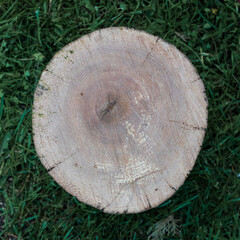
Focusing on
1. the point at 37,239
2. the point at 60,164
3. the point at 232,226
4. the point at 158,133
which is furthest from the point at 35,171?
the point at 232,226

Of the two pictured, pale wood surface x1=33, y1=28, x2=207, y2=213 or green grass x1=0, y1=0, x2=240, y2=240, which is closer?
pale wood surface x1=33, y1=28, x2=207, y2=213

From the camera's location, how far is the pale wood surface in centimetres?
147

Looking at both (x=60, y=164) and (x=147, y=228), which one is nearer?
(x=60, y=164)

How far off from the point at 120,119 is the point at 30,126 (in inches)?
36.2

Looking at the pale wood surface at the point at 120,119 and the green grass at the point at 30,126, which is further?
the green grass at the point at 30,126

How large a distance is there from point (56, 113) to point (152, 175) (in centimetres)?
64

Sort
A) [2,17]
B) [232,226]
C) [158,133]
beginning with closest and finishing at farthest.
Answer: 1. [158,133]
2. [232,226]
3. [2,17]

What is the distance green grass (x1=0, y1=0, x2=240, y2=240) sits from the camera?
1956 millimetres

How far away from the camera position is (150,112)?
1.48 meters

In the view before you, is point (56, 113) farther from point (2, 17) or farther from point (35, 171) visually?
point (2, 17)

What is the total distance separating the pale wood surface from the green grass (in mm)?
553

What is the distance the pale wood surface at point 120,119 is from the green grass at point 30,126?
1.81ft

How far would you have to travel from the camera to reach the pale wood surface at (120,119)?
4.83 ft

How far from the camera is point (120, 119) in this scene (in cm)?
147
